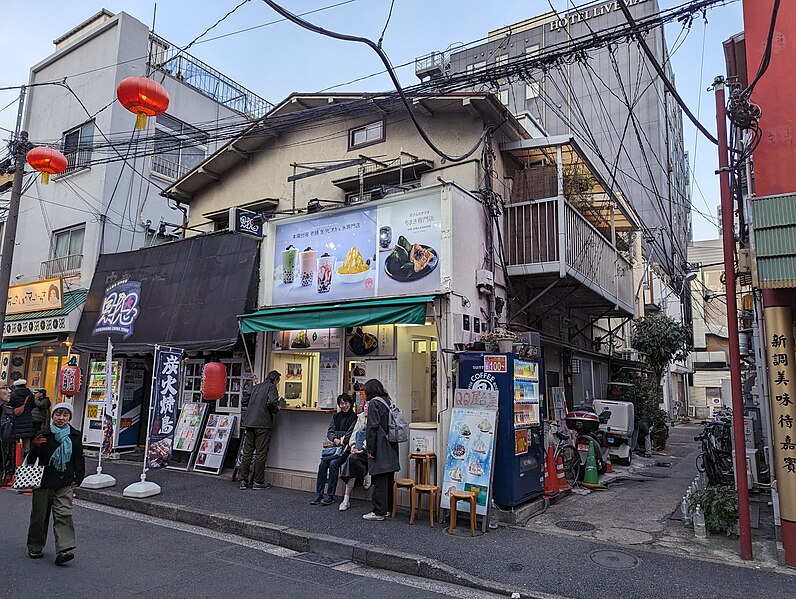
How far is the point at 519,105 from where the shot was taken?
3170 centimetres

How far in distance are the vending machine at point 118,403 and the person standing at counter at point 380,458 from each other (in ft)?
29.3

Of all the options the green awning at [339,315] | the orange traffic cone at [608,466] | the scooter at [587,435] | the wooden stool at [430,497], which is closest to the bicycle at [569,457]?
the scooter at [587,435]

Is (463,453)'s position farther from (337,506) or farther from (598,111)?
(598,111)

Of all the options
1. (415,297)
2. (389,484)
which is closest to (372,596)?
(389,484)

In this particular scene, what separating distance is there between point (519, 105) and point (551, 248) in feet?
77.8

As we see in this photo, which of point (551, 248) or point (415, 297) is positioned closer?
point (415, 297)

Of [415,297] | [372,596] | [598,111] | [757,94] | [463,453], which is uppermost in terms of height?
[598,111]

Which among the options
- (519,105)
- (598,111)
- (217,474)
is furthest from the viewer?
(519,105)

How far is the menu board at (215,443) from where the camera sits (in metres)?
12.0

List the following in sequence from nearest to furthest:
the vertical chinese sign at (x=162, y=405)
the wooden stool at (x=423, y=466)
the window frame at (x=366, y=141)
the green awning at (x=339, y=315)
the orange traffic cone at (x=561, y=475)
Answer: the wooden stool at (x=423, y=466) < the green awning at (x=339, y=315) < the orange traffic cone at (x=561, y=475) < the vertical chinese sign at (x=162, y=405) < the window frame at (x=366, y=141)

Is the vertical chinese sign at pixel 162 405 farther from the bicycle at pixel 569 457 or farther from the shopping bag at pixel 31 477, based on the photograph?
the bicycle at pixel 569 457

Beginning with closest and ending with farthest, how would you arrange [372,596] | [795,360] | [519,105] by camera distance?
[372,596], [795,360], [519,105]

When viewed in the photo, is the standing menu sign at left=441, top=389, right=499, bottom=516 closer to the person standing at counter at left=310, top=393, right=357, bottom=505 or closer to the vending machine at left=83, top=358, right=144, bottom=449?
the person standing at counter at left=310, top=393, right=357, bottom=505

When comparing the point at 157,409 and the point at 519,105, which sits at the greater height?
the point at 519,105
